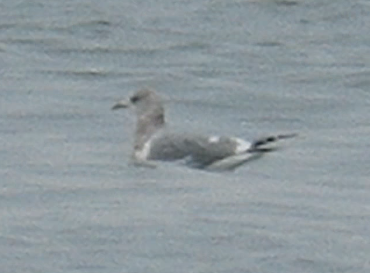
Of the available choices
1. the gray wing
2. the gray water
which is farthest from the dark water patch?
the gray wing

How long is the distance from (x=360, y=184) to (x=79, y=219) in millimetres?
2143

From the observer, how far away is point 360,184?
16656mm

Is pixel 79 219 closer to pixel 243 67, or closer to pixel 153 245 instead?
pixel 153 245

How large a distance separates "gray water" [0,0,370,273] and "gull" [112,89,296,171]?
10 cm

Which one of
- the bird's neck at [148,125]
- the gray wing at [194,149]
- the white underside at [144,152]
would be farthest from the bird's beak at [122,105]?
the gray wing at [194,149]

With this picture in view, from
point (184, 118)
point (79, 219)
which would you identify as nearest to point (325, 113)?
point (184, 118)

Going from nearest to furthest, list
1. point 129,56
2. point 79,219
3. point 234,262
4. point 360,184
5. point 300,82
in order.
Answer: point 234,262
point 79,219
point 360,184
point 300,82
point 129,56

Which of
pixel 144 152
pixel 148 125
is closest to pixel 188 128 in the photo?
pixel 148 125

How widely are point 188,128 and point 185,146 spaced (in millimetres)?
1553

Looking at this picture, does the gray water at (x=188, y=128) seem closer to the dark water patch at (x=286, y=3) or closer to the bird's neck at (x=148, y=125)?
the dark water patch at (x=286, y=3)

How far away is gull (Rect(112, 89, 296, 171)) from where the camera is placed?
→ 17312 mm

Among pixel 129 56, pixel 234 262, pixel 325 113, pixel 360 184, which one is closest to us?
pixel 234 262

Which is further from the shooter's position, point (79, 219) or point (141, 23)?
point (141, 23)

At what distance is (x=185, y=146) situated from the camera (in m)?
17.5
